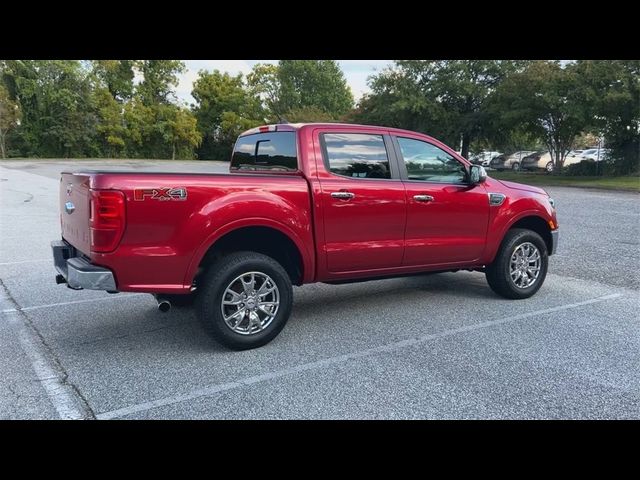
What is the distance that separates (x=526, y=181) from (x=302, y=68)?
46.2 meters

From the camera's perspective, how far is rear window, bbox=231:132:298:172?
491 centimetres

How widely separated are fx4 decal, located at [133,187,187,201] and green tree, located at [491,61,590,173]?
22.8m

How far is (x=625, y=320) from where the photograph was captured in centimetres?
514

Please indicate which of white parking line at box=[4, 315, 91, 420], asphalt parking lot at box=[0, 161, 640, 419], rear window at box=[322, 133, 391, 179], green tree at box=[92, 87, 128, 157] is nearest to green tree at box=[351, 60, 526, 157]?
asphalt parking lot at box=[0, 161, 640, 419]

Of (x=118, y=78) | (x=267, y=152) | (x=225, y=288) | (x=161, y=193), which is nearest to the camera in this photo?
(x=161, y=193)

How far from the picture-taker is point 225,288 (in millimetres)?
4172

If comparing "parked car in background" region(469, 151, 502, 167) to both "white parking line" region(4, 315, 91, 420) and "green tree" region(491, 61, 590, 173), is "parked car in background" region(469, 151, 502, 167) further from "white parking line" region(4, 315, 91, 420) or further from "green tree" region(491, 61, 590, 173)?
"white parking line" region(4, 315, 91, 420)

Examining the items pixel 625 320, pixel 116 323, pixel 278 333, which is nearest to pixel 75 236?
pixel 116 323

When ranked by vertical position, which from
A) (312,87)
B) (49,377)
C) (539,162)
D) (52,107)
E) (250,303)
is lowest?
(49,377)

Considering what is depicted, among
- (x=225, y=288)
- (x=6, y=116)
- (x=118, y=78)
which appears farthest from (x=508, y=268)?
(x=118, y=78)

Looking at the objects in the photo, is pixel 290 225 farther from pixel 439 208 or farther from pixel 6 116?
pixel 6 116

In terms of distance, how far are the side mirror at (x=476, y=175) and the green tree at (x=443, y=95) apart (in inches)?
1060

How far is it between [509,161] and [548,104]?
9.98 m

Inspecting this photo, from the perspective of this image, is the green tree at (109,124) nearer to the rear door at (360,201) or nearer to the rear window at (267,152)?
the rear window at (267,152)
